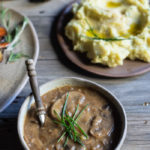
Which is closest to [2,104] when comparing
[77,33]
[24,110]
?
[24,110]

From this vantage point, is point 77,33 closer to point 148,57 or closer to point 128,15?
point 128,15

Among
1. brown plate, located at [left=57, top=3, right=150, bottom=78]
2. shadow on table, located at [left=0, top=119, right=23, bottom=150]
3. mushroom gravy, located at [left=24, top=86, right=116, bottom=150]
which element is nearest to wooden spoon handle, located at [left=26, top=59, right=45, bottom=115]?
mushroom gravy, located at [left=24, top=86, right=116, bottom=150]

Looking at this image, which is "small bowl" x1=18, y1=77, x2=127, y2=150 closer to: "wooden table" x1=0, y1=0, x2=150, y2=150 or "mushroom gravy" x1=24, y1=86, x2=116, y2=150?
"mushroom gravy" x1=24, y1=86, x2=116, y2=150

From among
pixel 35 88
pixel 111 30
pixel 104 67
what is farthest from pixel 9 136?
pixel 111 30

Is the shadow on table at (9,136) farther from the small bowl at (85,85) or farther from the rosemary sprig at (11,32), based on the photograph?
the rosemary sprig at (11,32)

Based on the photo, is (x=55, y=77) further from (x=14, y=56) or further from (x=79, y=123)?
(x=79, y=123)

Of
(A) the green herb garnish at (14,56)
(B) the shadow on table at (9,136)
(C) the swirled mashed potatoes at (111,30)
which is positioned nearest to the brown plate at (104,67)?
(C) the swirled mashed potatoes at (111,30)
